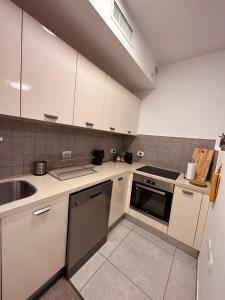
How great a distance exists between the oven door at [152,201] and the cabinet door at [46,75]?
133 cm

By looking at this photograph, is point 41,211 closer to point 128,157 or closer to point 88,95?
point 88,95

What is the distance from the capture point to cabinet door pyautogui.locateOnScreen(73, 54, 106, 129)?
4.07ft

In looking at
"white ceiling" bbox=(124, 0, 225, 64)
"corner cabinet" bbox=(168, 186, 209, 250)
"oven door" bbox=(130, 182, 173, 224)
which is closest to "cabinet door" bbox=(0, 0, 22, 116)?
"white ceiling" bbox=(124, 0, 225, 64)

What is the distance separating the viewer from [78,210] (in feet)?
3.67

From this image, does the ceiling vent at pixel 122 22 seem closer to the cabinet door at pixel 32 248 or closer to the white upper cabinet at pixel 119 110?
the white upper cabinet at pixel 119 110

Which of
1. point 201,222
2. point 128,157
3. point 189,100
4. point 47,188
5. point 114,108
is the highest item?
point 189,100

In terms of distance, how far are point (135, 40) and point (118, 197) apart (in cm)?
186

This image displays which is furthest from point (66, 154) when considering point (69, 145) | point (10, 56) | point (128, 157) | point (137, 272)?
point (137, 272)

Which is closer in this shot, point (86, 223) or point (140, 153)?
point (86, 223)

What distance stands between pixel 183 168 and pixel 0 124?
2.24 meters

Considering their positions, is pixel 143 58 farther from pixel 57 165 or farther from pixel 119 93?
pixel 57 165

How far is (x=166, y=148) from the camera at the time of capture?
217 cm

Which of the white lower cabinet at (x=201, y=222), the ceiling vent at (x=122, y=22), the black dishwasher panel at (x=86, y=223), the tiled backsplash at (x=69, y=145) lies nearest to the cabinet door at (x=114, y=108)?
the tiled backsplash at (x=69, y=145)

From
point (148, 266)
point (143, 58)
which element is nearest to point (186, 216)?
point (148, 266)
